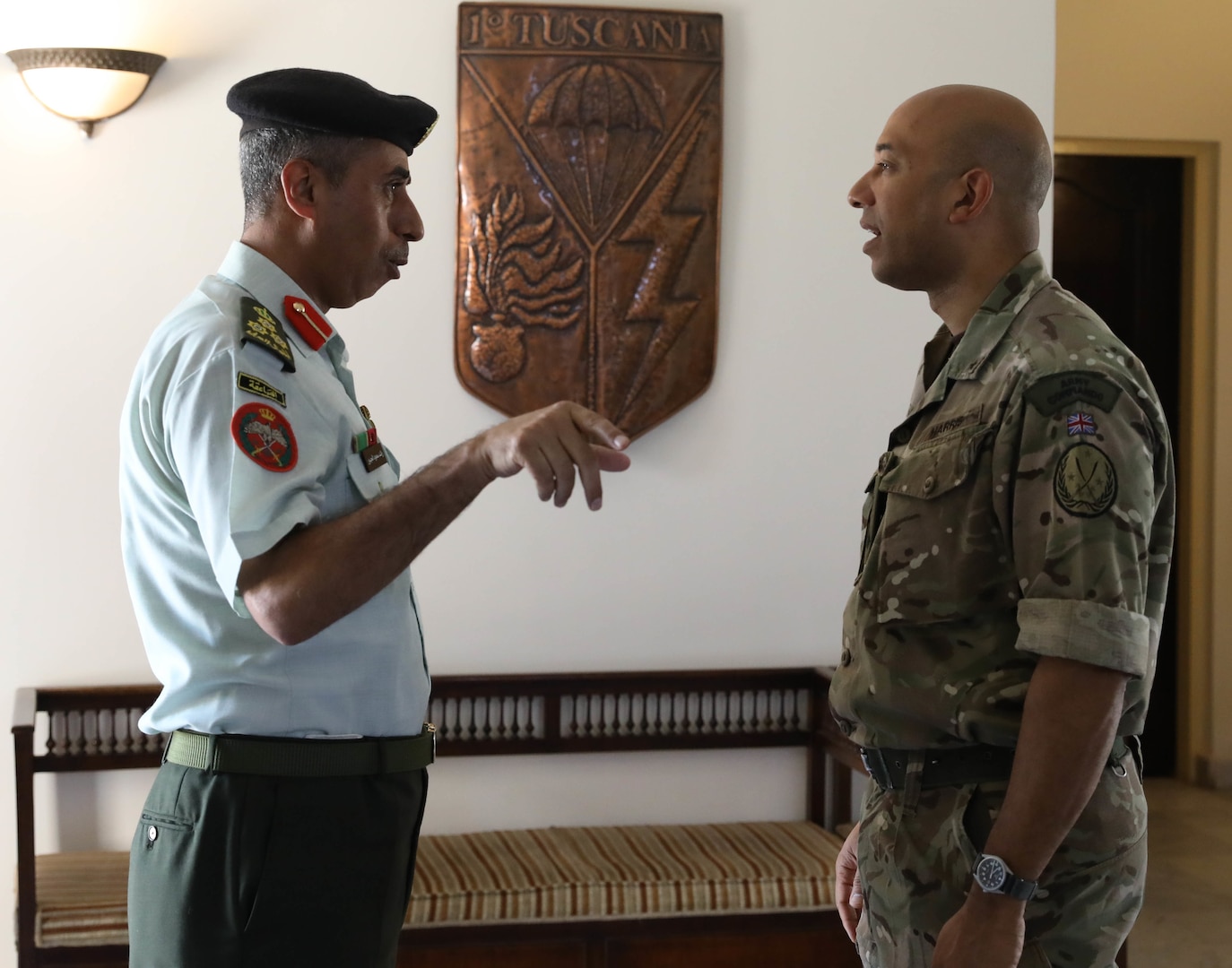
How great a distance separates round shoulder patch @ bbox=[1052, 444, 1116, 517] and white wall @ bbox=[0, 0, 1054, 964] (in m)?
1.95

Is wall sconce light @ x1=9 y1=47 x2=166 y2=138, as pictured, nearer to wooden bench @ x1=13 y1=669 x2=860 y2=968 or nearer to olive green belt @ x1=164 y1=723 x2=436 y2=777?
wooden bench @ x1=13 y1=669 x2=860 y2=968

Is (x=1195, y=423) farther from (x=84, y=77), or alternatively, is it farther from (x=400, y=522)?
(x=400, y=522)

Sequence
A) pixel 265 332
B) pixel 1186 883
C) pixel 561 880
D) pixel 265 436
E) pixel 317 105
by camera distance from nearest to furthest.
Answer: pixel 265 436 → pixel 265 332 → pixel 317 105 → pixel 561 880 → pixel 1186 883

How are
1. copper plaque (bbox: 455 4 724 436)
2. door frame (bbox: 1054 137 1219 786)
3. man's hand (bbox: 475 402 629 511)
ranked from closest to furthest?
man's hand (bbox: 475 402 629 511) → copper plaque (bbox: 455 4 724 436) → door frame (bbox: 1054 137 1219 786)

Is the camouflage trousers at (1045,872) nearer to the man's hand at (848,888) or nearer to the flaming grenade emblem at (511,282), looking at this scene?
the man's hand at (848,888)

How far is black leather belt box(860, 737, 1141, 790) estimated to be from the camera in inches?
55.4

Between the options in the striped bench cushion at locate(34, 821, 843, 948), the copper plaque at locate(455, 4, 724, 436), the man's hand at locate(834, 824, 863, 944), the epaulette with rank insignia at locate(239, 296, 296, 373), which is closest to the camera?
the epaulette with rank insignia at locate(239, 296, 296, 373)

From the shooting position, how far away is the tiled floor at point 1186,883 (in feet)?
11.7

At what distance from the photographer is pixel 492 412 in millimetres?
3133

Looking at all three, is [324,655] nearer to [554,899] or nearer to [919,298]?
[554,899]

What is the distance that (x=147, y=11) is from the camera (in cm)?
295

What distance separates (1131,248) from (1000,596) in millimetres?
4179

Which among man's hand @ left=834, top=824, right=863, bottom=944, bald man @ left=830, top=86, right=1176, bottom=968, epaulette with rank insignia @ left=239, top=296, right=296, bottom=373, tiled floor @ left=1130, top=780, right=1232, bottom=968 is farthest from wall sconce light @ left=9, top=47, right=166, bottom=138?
tiled floor @ left=1130, top=780, right=1232, bottom=968

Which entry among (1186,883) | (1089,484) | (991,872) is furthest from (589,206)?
(1186,883)
